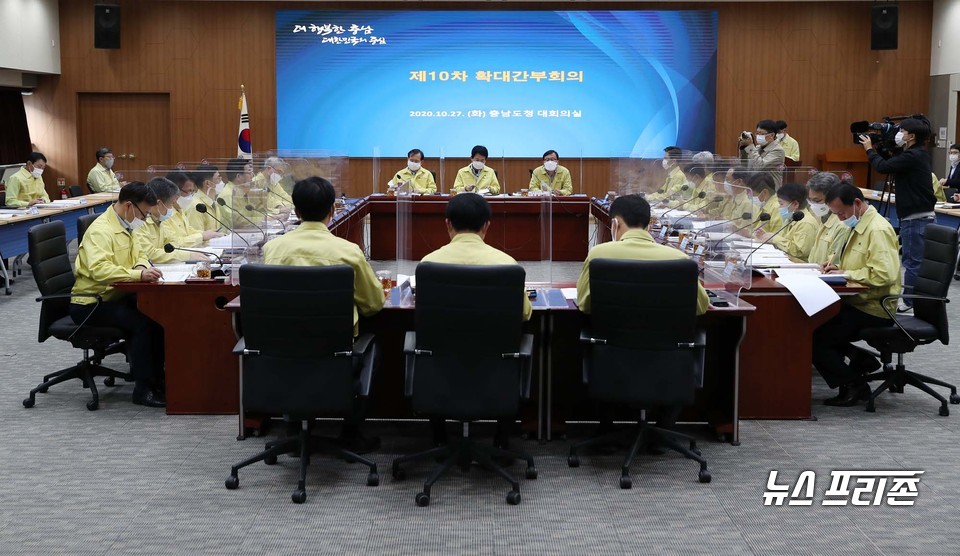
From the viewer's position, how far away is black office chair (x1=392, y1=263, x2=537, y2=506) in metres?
3.69

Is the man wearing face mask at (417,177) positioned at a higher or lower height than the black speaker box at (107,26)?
lower

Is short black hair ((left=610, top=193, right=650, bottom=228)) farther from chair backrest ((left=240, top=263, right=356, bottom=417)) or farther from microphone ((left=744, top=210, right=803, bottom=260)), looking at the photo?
microphone ((left=744, top=210, right=803, bottom=260))

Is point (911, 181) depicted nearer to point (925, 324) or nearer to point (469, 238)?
point (925, 324)

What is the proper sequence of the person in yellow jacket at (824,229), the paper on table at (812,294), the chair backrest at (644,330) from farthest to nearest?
the person in yellow jacket at (824,229), the paper on table at (812,294), the chair backrest at (644,330)

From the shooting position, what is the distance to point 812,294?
191 inches

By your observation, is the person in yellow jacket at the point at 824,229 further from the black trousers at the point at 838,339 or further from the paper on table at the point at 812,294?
the paper on table at the point at 812,294

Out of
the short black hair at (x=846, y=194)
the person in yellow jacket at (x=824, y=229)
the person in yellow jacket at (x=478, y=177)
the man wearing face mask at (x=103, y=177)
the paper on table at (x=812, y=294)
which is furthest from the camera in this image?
the man wearing face mask at (x=103, y=177)

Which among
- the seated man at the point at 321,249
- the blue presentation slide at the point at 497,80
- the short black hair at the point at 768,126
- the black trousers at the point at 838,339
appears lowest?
the black trousers at the point at 838,339

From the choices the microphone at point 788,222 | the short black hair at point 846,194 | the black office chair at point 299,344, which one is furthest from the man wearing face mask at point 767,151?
the black office chair at point 299,344

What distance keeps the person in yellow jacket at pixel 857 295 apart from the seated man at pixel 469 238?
6.63ft

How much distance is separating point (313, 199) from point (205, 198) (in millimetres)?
3761

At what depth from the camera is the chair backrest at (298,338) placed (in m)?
3.71

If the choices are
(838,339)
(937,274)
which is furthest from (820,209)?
(838,339)

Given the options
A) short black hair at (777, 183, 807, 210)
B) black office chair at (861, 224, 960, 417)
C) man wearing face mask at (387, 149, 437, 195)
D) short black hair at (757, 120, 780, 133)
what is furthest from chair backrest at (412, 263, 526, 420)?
man wearing face mask at (387, 149, 437, 195)
